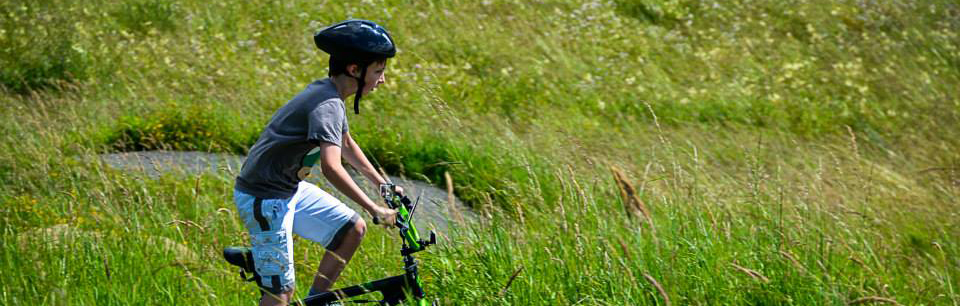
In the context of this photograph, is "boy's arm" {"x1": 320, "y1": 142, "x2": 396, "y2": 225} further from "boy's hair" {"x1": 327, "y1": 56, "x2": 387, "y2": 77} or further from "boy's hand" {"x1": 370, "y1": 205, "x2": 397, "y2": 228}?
"boy's hair" {"x1": 327, "y1": 56, "x2": 387, "y2": 77}

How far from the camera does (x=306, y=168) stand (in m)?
4.05

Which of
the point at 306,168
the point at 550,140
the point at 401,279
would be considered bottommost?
the point at 550,140

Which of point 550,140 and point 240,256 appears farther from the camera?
point 550,140

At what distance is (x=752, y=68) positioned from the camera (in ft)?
52.8

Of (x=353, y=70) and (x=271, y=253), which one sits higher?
(x=353, y=70)

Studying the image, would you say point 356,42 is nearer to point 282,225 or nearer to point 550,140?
point 282,225

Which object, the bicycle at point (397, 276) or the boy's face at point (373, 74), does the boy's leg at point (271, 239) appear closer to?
the bicycle at point (397, 276)

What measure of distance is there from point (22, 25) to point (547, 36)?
321 inches

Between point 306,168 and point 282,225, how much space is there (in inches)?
10.1

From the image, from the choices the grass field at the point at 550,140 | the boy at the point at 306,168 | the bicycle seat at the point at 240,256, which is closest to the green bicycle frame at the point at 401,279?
the boy at the point at 306,168

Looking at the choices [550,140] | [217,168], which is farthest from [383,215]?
[550,140]

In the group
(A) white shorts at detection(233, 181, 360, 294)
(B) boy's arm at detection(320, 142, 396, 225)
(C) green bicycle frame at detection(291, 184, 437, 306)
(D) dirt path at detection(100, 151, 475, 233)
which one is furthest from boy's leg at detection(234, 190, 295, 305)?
(D) dirt path at detection(100, 151, 475, 233)

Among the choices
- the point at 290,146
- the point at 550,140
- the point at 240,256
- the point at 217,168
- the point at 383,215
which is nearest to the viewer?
the point at 383,215

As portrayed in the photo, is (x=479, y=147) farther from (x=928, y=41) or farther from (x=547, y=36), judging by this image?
(x=928, y=41)
